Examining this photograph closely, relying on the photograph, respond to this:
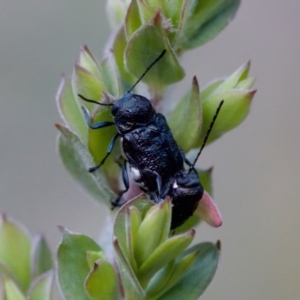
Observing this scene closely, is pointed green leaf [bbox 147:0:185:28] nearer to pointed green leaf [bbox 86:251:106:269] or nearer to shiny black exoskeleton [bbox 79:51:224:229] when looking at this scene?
shiny black exoskeleton [bbox 79:51:224:229]

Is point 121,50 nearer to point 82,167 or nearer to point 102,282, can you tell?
point 82,167

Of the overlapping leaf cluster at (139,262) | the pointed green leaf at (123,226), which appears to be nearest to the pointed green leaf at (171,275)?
the overlapping leaf cluster at (139,262)

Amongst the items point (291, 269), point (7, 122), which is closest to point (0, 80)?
point (7, 122)

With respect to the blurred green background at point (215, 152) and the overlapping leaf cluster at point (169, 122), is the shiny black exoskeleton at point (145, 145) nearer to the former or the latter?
the overlapping leaf cluster at point (169, 122)

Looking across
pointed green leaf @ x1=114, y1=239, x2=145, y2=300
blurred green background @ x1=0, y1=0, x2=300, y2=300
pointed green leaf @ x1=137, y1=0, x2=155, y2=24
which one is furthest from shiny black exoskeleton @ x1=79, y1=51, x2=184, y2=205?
blurred green background @ x1=0, y1=0, x2=300, y2=300

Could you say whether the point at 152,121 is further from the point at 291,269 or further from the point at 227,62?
the point at 227,62

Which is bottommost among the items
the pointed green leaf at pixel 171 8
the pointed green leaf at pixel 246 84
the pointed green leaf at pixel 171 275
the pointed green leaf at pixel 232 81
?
the pointed green leaf at pixel 171 275

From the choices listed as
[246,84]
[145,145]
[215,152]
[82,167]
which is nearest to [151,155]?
[145,145]
